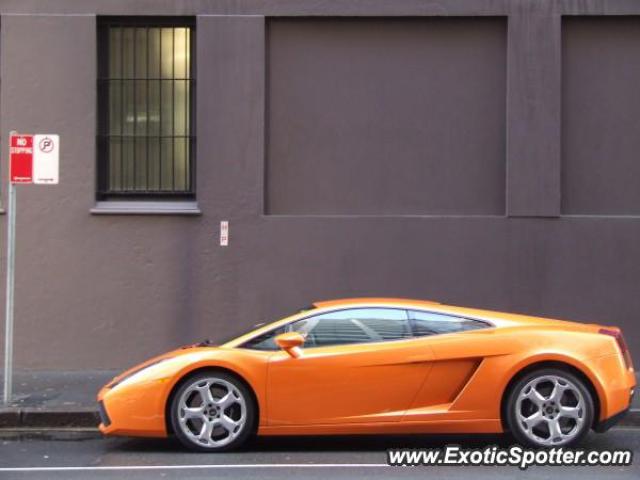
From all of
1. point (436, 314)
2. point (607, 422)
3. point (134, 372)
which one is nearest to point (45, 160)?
point (134, 372)

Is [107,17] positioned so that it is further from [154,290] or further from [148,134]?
[154,290]

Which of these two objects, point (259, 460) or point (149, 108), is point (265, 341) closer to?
point (259, 460)

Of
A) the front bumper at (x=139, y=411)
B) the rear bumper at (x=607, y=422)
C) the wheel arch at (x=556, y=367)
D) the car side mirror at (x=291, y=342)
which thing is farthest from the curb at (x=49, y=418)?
the rear bumper at (x=607, y=422)

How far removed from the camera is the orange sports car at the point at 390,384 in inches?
312

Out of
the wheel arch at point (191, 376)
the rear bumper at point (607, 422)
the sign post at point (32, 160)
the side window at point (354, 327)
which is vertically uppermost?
the sign post at point (32, 160)

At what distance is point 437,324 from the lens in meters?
8.30

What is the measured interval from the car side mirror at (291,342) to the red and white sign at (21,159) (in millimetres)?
3680

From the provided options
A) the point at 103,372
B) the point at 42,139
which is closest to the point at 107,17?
the point at 42,139

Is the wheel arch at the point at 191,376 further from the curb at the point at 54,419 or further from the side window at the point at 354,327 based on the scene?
the curb at the point at 54,419

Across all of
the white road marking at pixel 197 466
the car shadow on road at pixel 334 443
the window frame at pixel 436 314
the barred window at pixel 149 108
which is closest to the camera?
the white road marking at pixel 197 466

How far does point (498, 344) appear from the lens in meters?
8.03

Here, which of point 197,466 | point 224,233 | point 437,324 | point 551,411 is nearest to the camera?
point 197,466

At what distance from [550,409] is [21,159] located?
586cm

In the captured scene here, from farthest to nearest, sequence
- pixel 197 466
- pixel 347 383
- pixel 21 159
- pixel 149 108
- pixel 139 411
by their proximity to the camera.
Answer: pixel 149 108
pixel 21 159
pixel 139 411
pixel 347 383
pixel 197 466
